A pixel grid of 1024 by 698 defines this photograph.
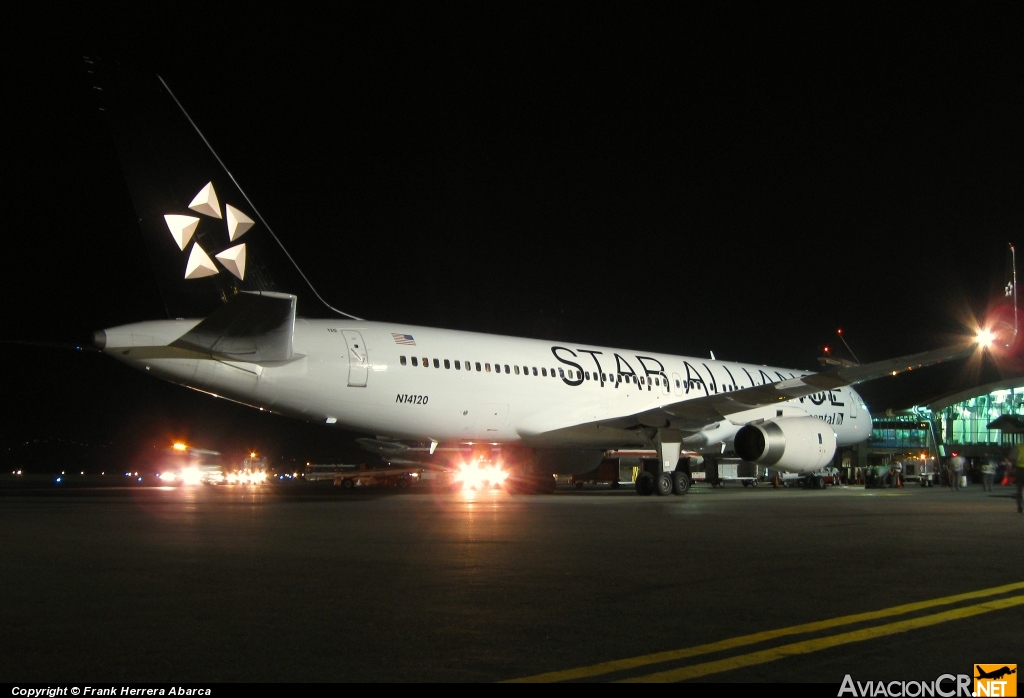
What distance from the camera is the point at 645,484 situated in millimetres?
24578

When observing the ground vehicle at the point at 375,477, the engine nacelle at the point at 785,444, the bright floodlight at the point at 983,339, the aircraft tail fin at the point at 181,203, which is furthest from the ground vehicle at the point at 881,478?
the aircraft tail fin at the point at 181,203

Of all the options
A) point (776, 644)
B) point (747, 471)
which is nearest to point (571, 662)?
point (776, 644)

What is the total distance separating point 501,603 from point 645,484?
18557 millimetres

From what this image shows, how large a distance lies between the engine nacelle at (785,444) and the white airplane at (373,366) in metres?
0.05

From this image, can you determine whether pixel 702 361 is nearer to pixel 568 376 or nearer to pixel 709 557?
pixel 568 376

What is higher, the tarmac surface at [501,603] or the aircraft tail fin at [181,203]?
the aircraft tail fin at [181,203]

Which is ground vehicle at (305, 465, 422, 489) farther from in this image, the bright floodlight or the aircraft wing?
the bright floodlight

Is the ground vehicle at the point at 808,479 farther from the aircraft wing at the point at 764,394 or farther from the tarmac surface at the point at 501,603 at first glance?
the tarmac surface at the point at 501,603

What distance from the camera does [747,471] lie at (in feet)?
120

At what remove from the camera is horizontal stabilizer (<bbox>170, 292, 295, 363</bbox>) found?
15.0 meters

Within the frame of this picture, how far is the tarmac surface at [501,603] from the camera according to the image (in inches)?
182

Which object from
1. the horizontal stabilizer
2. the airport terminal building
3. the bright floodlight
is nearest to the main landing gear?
the bright floodlight

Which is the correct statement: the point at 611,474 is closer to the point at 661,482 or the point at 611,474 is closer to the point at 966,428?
the point at 661,482

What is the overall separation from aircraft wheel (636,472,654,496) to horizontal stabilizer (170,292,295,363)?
10.7 m
